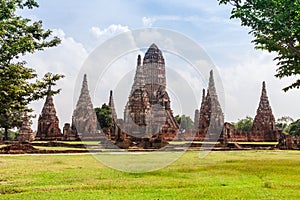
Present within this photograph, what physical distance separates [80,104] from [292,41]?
167 feet

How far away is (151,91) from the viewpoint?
57.2 metres

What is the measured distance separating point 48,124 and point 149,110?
49.8 ft

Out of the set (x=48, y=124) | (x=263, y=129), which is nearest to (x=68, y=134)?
(x=48, y=124)

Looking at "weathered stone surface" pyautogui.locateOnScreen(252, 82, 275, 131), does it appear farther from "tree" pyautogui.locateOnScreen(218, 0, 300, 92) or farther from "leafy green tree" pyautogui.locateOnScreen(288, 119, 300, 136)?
"tree" pyautogui.locateOnScreen(218, 0, 300, 92)

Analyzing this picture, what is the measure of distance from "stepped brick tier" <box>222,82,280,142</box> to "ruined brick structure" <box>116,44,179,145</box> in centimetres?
999

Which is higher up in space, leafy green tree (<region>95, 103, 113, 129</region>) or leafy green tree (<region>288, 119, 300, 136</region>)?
leafy green tree (<region>95, 103, 113, 129</region>)

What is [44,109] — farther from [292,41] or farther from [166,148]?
[292,41]

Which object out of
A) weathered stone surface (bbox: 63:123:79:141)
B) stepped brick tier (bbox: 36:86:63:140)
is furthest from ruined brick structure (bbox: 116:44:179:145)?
stepped brick tier (bbox: 36:86:63:140)

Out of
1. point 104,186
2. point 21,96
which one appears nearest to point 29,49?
point 21,96

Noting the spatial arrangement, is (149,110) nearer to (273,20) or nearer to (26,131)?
(26,131)

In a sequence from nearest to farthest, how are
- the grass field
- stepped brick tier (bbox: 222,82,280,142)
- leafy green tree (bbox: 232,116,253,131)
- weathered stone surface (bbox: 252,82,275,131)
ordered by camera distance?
1. the grass field
2. stepped brick tier (bbox: 222,82,280,142)
3. weathered stone surface (bbox: 252,82,275,131)
4. leafy green tree (bbox: 232,116,253,131)

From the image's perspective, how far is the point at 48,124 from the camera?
5347cm

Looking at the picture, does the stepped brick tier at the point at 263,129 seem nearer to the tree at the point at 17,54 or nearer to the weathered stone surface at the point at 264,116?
the weathered stone surface at the point at 264,116

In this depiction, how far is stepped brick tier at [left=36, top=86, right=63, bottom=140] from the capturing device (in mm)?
52625
